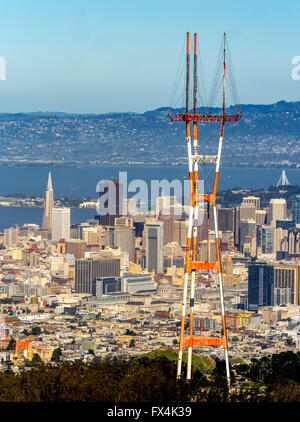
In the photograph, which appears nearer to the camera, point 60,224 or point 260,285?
point 260,285

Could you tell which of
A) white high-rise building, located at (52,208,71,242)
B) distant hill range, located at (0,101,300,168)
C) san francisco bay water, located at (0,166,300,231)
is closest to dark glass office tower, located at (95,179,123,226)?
san francisco bay water, located at (0,166,300,231)

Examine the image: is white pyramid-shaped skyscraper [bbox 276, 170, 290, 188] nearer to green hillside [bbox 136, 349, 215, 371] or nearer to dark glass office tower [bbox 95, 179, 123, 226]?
dark glass office tower [bbox 95, 179, 123, 226]

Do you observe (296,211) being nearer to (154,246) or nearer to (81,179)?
(154,246)

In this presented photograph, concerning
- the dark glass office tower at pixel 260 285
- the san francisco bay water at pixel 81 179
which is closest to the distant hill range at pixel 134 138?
the san francisco bay water at pixel 81 179

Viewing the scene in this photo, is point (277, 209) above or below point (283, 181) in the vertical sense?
below

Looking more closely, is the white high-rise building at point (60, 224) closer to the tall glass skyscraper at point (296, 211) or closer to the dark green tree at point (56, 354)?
the tall glass skyscraper at point (296, 211)

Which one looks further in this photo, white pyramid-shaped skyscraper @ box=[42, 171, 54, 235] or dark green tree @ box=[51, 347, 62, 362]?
white pyramid-shaped skyscraper @ box=[42, 171, 54, 235]

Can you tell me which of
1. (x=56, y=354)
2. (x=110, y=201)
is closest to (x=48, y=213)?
(x=110, y=201)
